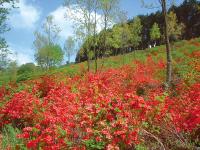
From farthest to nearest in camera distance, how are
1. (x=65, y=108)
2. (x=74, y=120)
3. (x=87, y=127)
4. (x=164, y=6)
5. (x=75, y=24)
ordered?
(x=75, y=24), (x=164, y=6), (x=65, y=108), (x=74, y=120), (x=87, y=127)

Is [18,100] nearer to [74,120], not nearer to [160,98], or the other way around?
[74,120]

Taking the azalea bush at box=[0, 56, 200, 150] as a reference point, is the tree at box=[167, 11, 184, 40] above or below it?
above

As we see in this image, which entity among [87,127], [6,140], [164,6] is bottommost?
[6,140]

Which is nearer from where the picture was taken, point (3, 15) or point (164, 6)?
point (164, 6)

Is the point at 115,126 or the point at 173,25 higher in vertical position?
the point at 173,25

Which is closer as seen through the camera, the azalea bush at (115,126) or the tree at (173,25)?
the azalea bush at (115,126)

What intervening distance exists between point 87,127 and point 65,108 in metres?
1.94

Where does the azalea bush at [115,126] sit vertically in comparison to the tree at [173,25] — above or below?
below

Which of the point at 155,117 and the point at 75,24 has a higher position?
the point at 75,24

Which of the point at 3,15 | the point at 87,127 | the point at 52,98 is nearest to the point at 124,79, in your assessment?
the point at 3,15

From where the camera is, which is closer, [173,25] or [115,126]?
[115,126]

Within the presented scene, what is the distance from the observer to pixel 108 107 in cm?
803

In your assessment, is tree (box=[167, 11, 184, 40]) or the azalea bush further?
tree (box=[167, 11, 184, 40])

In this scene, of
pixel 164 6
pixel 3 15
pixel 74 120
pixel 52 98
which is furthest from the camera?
pixel 3 15
